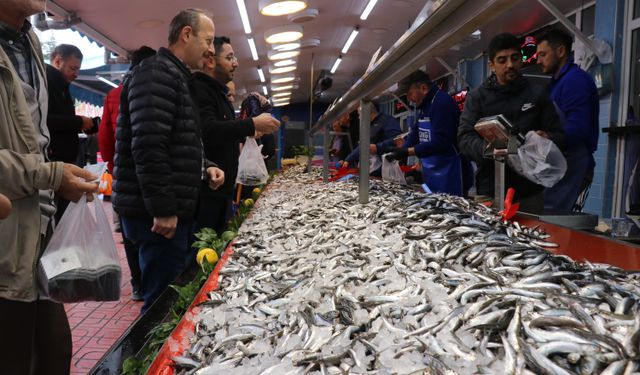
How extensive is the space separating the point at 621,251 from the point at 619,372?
131cm

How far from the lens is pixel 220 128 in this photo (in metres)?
3.41

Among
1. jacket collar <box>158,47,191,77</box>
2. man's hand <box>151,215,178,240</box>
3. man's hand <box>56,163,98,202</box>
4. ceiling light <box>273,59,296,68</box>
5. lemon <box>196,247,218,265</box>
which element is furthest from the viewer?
ceiling light <box>273,59,296,68</box>

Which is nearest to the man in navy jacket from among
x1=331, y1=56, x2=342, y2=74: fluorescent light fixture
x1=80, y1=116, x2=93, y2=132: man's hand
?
x1=80, y1=116, x2=93, y2=132: man's hand

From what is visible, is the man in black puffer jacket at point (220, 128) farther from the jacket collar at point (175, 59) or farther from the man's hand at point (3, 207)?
the man's hand at point (3, 207)

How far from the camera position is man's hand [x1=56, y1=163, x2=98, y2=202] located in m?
1.70

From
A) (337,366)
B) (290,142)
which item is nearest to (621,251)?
(337,366)

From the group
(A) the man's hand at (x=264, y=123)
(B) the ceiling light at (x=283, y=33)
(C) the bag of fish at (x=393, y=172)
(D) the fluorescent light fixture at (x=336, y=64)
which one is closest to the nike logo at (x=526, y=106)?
(C) the bag of fish at (x=393, y=172)

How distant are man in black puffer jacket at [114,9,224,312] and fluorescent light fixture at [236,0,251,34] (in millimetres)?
6467

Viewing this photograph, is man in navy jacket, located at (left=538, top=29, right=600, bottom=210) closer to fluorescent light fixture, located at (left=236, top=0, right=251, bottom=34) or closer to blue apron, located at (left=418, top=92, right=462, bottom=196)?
blue apron, located at (left=418, top=92, right=462, bottom=196)

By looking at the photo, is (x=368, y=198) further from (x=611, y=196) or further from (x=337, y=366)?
(x=611, y=196)

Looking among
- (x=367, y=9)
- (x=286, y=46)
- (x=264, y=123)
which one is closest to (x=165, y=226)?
(x=264, y=123)

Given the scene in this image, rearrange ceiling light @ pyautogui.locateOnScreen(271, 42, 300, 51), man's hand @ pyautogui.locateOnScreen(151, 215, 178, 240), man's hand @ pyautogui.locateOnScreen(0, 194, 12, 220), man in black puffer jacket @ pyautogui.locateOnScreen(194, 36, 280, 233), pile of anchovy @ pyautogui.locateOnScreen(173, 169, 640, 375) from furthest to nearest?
ceiling light @ pyautogui.locateOnScreen(271, 42, 300, 51)
man in black puffer jacket @ pyautogui.locateOnScreen(194, 36, 280, 233)
man's hand @ pyautogui.locateOnScreen(151, 215, 178, 240)
man's hand @ pyautogui.locateOnScreen(0, 194, 12, 220)
pile of anchovy @ pyautogui.locateOnScreen(173, 169, 640, 375)

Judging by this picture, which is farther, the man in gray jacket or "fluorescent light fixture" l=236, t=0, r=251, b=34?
"fluorescent light fixture" l=236, t=0, r=251, b=34

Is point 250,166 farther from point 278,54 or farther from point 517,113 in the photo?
point 278,54
